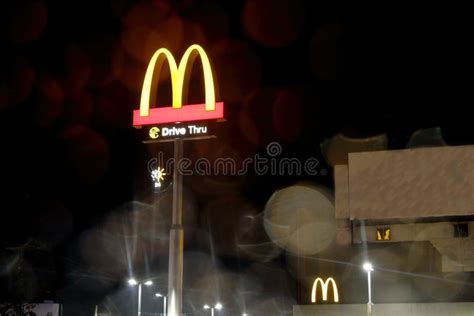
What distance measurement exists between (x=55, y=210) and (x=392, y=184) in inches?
1358

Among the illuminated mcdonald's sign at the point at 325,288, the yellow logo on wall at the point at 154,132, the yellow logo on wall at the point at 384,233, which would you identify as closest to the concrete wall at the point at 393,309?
the illuminated mcdonald's sign at the point at 325,288

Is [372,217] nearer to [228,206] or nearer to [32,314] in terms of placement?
[32,314]

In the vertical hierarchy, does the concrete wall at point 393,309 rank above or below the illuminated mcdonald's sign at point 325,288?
below

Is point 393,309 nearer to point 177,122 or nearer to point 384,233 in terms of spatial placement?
point 384,233

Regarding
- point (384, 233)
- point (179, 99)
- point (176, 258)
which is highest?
point (179, 99)

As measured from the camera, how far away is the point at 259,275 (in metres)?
88.2

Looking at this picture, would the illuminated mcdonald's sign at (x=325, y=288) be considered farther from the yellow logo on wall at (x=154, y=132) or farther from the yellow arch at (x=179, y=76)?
the yellow arch at (x=179, y=76)

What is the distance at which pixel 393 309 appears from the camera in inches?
1437

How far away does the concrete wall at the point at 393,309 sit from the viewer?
1351 inches

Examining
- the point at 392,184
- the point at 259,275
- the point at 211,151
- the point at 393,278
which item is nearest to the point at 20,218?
the point at 211,151

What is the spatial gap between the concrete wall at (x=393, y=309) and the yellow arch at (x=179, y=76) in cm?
2056

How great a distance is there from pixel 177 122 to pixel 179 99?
→ 80cm

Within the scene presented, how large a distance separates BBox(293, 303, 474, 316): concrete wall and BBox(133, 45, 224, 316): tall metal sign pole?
61.9 ft

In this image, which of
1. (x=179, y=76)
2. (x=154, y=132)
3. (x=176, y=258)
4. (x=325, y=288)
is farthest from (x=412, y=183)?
(x=325, y=288)
